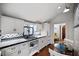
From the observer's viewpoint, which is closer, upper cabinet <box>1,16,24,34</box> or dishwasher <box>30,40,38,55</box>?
upper cabinet <box>1,16,24,34</box>

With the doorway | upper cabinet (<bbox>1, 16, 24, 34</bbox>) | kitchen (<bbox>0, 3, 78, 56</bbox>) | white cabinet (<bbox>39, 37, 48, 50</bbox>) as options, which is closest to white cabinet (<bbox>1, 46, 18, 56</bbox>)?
kitchen (<bbox>0, 3, 78, 56</bbox>)

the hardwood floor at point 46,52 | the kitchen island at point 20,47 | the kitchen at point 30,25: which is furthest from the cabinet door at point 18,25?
the hardwood floor at point 46,52

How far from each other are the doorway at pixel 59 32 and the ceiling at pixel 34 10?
19 cm

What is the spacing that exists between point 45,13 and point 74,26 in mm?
502

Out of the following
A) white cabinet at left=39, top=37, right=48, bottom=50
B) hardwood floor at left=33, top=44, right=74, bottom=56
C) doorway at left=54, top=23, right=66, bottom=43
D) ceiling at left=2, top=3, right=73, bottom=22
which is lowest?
hardwood floor at left=33, top=44, right=74, bottom=56

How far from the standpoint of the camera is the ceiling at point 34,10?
5.20 ft

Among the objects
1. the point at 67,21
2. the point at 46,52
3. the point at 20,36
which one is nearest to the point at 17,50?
the point at 20,36

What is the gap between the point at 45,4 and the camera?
5.29 ft

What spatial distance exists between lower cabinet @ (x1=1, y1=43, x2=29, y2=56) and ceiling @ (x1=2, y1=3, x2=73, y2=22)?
0.44 meters

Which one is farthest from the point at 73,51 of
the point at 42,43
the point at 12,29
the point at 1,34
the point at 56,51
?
the point at 1,34

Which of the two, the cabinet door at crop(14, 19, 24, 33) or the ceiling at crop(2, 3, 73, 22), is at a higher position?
the ceiling at crop(2, 3, 73, 22)

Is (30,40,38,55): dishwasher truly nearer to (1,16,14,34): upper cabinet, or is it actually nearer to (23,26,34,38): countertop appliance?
(23,26,34,38): countertop appliance

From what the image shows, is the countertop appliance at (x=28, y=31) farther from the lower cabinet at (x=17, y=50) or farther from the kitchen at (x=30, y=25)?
the lower cabinet at (x=17, y=50)

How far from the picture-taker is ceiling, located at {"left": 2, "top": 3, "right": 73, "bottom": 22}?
62.4 inches
